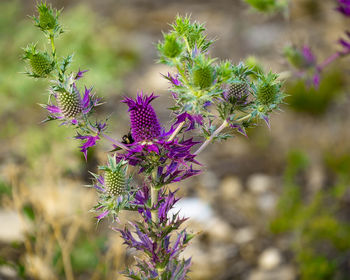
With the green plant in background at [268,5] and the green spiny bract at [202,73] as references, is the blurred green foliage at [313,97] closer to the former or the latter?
the green plant in background at [268,5]

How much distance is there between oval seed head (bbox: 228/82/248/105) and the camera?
119cm

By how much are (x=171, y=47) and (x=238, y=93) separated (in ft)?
0.99

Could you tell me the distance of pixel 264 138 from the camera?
4.49 meters

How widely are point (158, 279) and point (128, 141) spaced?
0.43 metres

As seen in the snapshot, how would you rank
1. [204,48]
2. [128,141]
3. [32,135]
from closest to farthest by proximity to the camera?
1. [204,48]
2. [128,141]
3. [32,135]

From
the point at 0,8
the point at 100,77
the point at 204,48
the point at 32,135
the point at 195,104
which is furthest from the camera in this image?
the point at 0,8

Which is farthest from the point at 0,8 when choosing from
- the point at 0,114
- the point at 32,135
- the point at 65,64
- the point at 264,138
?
the point at 65,64

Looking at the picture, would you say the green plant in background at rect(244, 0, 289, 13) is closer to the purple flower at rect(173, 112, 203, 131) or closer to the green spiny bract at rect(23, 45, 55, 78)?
the purple flower at rect(173, 112, 203, 131)

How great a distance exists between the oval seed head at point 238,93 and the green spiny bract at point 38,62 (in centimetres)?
50

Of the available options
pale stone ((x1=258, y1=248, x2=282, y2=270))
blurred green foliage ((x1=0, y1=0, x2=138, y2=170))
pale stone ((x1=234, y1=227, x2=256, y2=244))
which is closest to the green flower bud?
pale stone ((x1=258, y1=248, x2=282, y2=270))

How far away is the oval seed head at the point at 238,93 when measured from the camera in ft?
3.90

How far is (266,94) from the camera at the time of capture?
1.16 meters

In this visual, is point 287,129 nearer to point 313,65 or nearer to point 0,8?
point 313,65

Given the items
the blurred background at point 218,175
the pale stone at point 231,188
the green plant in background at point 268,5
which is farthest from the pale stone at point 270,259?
the green plant in background at point 268,5
